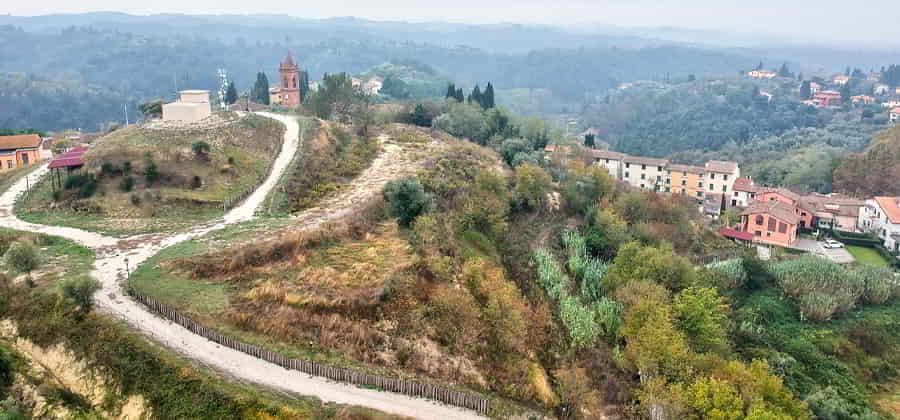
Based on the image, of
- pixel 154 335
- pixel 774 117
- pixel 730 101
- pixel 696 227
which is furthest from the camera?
pixel 730 101

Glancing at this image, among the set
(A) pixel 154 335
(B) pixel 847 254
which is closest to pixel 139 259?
(A) pixel 154 335

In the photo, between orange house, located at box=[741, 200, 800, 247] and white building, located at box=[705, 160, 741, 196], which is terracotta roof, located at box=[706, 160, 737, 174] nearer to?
white building, located at box=[705, 160, 741, 196]

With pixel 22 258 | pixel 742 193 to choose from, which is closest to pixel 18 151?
pixel 22 258

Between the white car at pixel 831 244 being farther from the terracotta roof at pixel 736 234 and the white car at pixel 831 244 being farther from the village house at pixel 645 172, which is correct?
the village house at pixel 645 172

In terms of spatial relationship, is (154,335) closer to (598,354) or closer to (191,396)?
(191,396)

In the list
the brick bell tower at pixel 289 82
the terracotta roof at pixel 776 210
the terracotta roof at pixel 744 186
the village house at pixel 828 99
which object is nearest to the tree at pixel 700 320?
the terracotta roof at pixel 776 210

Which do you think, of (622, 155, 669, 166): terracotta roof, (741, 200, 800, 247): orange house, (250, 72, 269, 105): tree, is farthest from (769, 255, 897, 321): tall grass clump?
(250, 72, 269, 105): tree
